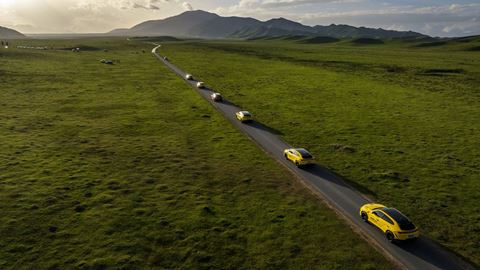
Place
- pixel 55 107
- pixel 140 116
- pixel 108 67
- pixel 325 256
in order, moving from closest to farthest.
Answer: pixel 325 256 < pixel 140 116 < pixel 55 107 < pixel 108 67

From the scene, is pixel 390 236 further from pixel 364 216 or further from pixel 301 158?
pixel 301 158

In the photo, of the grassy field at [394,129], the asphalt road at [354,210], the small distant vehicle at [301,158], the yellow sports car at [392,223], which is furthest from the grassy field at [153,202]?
the grassy field at [394,129]

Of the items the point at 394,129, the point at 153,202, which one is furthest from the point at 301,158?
the point at 394,129

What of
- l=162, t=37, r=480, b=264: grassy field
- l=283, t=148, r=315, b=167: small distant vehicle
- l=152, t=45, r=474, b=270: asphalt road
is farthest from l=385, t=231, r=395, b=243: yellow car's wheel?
l=283, t=148, r=315, b=167: small distant vehicle

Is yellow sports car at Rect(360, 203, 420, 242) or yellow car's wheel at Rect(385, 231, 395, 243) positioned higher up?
yellow sports car at Rect(360, 203, 420, 242)

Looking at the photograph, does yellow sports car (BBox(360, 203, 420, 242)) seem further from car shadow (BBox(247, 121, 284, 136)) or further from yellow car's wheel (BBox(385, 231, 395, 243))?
car shadow (BBox(247, 121, 284, 136))

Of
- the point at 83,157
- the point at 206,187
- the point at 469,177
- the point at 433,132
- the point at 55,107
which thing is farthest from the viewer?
the point at 55,107

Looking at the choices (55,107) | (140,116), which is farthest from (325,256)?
(55,107)

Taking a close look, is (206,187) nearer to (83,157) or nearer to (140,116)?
(83,157)
